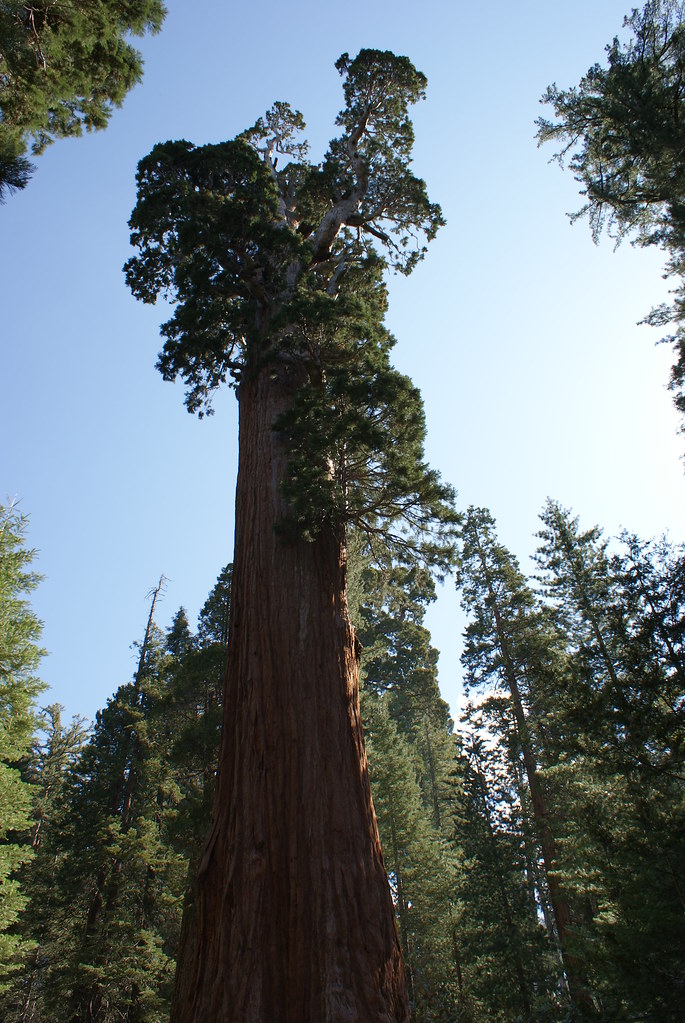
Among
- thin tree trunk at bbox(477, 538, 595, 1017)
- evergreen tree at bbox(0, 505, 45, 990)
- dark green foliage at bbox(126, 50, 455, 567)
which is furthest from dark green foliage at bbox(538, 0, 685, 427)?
evergreen tree at bbox(0, 505, 45, 990)

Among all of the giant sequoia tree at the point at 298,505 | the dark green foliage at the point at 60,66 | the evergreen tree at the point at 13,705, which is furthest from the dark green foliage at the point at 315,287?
A: the evergreen tree at the point at 13,705

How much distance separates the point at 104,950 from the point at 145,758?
5.31 metres

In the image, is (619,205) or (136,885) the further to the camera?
(136,885)

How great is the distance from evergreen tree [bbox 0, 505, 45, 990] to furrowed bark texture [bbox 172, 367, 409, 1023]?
9.77m

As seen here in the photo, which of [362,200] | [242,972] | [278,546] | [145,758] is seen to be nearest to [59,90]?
[278,546]

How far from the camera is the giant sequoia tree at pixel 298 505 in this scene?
4.25 metres

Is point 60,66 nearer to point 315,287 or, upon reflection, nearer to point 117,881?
point 315,287

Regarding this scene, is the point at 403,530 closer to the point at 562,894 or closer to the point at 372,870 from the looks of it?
the point at 372,870

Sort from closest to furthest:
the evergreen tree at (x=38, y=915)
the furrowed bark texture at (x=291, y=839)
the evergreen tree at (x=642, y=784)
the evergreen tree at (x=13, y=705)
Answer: the furrowed bark texture at (x=291, y=839), the evergreen tree at (x=642, y=784), the evergreen tree at (x=13, y=705), the evergreen tree at (x=38, y=915)

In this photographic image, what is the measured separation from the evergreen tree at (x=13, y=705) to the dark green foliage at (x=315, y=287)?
7.78 metres

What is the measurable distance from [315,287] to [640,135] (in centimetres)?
547

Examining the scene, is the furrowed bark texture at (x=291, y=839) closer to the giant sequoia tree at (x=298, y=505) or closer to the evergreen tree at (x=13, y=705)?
the giant sequoia tree at (x=298, y=505)

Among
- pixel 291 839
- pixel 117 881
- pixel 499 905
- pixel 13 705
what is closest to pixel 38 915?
pixel 117 881

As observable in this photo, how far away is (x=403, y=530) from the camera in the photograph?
781 cm
